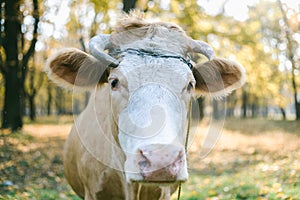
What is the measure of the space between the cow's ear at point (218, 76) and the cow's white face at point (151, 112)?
59cm

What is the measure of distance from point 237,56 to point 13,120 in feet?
33.7

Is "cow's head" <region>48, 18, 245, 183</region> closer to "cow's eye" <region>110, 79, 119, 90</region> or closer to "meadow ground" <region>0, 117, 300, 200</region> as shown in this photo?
"cow's eye" <region>110, 79, 119, 90</region>

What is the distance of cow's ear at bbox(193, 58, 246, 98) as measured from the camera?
3.63 metres

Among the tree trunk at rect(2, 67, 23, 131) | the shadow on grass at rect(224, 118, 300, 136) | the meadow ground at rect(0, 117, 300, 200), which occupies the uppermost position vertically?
the tree trunk at rect(2, 67, 23, 131)

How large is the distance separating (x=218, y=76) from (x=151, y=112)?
4.60 ft

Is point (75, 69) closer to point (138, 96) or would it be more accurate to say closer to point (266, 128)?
point (138, 96)

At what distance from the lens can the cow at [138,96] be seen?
245 centimetres

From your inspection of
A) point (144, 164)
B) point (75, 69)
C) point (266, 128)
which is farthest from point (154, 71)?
point (266, 128)

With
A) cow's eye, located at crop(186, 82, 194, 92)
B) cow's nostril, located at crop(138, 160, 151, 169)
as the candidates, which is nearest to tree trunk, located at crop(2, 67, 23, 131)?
cow's eye, located at crop(186, 82, 194, 92)

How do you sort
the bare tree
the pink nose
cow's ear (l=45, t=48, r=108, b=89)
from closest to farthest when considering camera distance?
the pink nose < cow's ear (l=45, t=48, r=108, b=89) < the bare tree

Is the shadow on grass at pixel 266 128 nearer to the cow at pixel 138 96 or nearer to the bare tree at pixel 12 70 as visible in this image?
the bare tree at pixel 12 70

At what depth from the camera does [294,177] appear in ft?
25.3

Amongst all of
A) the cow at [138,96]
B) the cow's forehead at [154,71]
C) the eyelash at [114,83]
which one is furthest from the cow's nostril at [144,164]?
the eyelash at [114,83]

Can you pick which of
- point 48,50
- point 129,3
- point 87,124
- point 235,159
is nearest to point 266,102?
point 48,50
